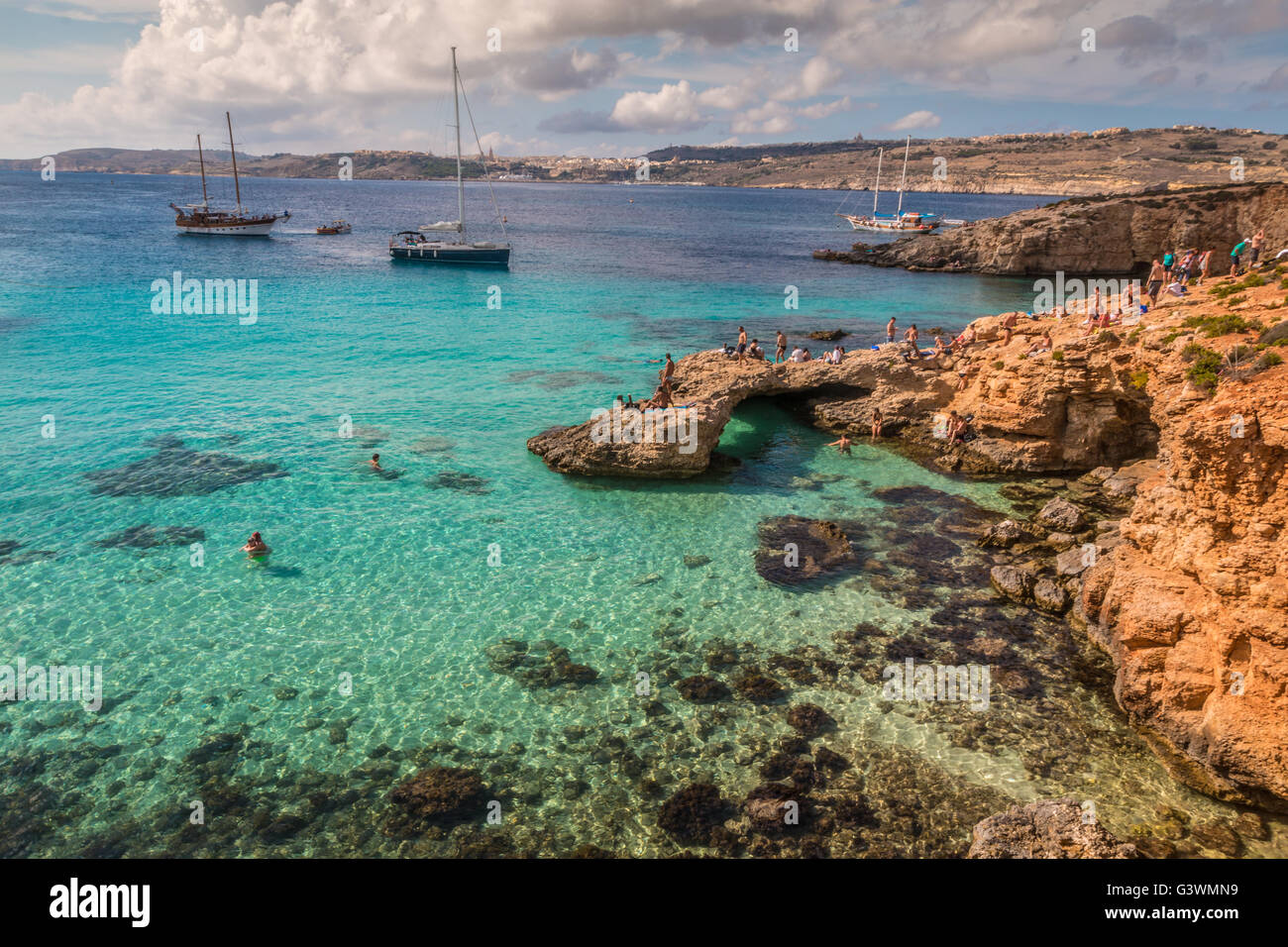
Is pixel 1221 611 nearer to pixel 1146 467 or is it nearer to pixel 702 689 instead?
pixel 702 689

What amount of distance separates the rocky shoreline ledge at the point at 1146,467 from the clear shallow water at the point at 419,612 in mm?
1074

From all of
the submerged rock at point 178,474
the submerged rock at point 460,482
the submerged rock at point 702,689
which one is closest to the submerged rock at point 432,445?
the submerged rock at point 460,482

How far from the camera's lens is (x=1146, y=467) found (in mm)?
24781

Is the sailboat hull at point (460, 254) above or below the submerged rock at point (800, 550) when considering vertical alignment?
above

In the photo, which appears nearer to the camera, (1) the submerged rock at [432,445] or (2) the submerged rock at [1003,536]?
(2) the submerged rock at [1003,536]

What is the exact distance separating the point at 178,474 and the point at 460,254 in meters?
54.5

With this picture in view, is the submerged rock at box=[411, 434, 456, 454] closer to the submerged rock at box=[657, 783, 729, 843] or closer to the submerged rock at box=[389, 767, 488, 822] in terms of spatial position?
the submerged rock at box=[389, 767, 488, 822]

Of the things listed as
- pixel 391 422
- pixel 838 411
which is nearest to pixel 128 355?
pixel 391 422

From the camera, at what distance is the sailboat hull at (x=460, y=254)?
242 ft

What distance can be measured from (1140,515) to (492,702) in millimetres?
15709

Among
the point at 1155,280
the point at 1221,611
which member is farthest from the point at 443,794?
the point at 1155,280

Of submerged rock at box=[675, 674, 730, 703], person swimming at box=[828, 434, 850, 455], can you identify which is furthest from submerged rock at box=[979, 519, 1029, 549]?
submerged rock at box=[675, 674, 730, 703]

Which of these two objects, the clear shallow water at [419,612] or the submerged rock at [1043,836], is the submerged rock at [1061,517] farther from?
the submerged rock at [1043,836]

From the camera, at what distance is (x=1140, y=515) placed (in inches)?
656
